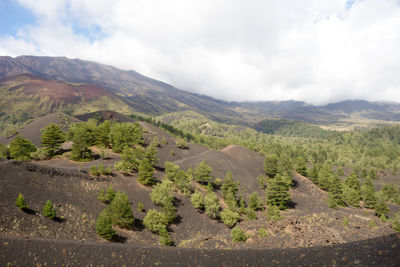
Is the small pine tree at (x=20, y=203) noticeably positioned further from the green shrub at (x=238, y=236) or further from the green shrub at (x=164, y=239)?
the green shrub at (x=238, y=236)

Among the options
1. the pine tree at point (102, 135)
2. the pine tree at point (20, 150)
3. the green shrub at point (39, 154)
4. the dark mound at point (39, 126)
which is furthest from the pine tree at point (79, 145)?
the dark mound at point (39, 126)

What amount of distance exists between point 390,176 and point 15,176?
161 m

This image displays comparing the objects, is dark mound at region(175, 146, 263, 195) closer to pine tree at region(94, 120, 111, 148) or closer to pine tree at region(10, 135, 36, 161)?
pine tree at region(94, 120, 111, 148)

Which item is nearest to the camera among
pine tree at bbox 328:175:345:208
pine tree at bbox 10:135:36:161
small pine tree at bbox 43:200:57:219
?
small pine tree at bbox 43:200:57:219

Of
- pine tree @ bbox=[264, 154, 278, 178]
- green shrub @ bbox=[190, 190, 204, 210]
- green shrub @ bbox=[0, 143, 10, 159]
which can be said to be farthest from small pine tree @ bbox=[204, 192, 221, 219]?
green shrub @ bbox=[0, 143, 10, 159]

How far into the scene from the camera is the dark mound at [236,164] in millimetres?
61500

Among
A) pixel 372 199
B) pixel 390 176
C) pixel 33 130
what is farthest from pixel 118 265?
pixel 390 176

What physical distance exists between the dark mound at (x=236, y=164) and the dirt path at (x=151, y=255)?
Answer: 4272cm

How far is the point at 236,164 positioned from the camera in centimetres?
7175

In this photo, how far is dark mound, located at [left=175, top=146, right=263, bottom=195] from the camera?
202 feet

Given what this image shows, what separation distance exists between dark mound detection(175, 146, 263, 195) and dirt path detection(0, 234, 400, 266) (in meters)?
42.7

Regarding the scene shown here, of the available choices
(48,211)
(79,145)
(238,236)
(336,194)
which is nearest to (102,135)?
(79,145)

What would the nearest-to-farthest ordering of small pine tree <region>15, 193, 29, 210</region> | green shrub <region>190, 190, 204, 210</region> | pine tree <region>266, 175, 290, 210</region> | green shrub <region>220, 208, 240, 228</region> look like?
1. small pine tree <region>15, 193, 29, 210</region>
2. green shrub <region>220, 208, 240, 228</region>
3. green shrub <region>190, 190, 204, 210</region>
4. pine tree <region>266, 175, 290, 210</region>

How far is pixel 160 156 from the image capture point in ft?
234
